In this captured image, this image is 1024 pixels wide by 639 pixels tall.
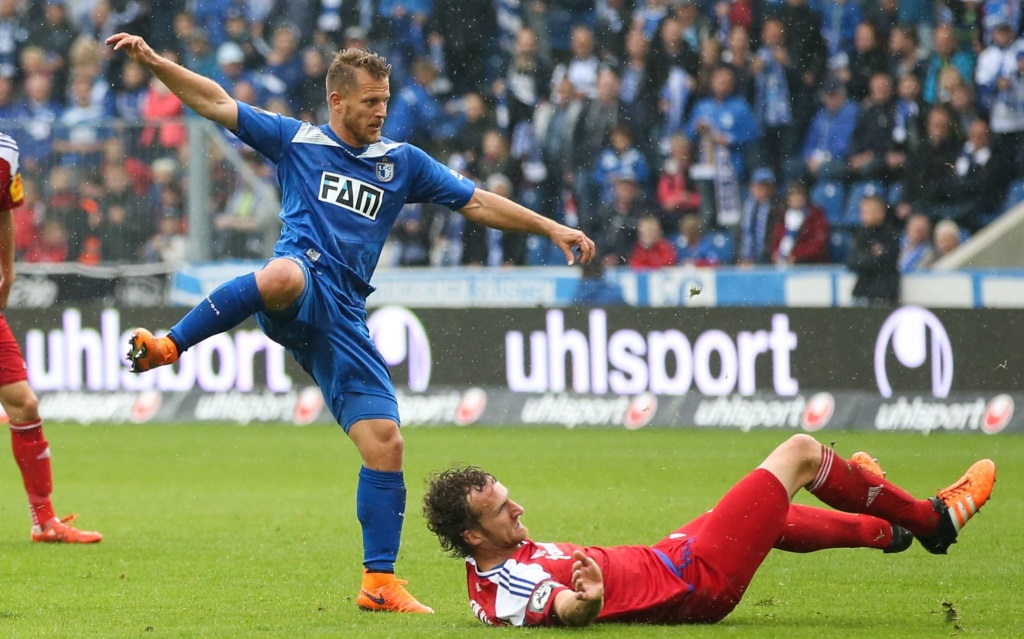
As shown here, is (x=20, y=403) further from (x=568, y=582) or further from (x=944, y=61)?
(x=944, y=61)

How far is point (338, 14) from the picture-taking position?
63.4 ft

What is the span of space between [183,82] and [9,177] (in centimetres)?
246

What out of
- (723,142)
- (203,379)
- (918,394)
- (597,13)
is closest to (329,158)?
(918,394)

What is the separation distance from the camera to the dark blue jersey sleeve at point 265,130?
628 centimetres

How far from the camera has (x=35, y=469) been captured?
8383 mm

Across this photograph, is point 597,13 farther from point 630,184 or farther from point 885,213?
point 885,213

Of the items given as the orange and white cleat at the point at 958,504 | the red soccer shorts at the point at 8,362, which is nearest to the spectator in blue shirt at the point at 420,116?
the red soccer shorts at the point at 8,362

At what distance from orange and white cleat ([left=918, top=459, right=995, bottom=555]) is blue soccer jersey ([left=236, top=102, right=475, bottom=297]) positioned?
2.39m

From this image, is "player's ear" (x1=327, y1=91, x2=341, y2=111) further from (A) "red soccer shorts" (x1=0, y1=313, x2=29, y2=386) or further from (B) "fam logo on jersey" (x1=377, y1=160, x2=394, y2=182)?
(A) "red soccer shorts" (x1=0, y1=313, x2=29, y2=386)

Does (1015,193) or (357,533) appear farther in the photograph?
(1015,193)

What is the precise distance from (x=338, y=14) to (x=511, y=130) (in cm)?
338

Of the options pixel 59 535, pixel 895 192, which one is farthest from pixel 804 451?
pixel 895 192

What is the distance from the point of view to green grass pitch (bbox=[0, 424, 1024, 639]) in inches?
229

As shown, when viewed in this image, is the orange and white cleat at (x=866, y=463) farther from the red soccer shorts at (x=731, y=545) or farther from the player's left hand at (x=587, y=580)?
the player's left hand at (x=587, y=580)
